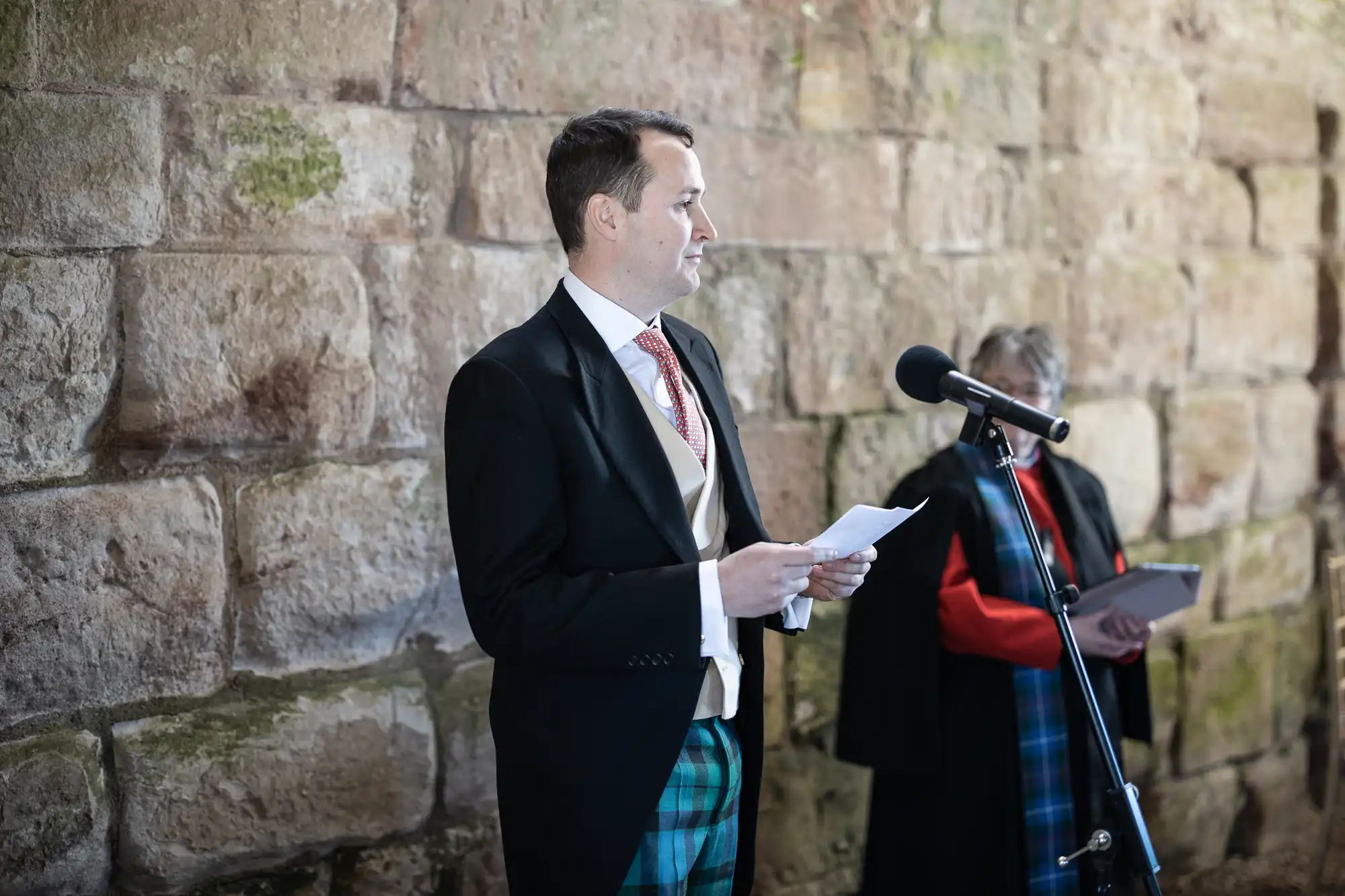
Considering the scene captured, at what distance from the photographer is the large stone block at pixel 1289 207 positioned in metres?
4.11

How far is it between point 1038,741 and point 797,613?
890 mm

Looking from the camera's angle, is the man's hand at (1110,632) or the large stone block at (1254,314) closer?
the man's hand at (1110,632)

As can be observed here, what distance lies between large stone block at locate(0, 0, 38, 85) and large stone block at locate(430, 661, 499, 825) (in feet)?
4.40

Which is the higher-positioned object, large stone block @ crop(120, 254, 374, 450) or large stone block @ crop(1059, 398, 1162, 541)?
large stone block @ crop(120, 254, 374, 450)

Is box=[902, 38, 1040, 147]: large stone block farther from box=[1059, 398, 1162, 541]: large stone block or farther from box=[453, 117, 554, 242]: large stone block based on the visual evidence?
box=[453, 117, 554, 242]: large stone block

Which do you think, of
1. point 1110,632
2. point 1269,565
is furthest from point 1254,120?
point 1110,632

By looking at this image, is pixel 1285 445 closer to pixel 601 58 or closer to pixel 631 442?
pixel 601 58

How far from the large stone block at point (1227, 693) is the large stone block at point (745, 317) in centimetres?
175

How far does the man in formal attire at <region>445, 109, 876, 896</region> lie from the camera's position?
1.85 metres

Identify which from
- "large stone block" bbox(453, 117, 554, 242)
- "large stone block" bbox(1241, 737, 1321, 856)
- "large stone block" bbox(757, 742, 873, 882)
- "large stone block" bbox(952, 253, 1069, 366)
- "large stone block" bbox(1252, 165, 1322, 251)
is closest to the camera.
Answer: "large stone block" bbox(453, 117, 554, 242)

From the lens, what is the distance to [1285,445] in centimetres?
426

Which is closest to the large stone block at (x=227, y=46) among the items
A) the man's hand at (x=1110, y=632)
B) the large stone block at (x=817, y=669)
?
the large stone block at (x=817, y=669)

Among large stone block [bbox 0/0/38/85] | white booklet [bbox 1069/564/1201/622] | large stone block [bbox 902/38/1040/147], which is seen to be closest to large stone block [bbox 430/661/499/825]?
white booklet [bbox 1069/564/1201/622]

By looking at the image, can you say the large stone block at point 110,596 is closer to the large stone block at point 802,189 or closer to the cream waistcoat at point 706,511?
the cream waistcoat at point 706,511
